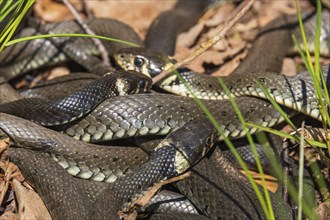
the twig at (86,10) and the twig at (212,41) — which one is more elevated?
the twig at (86,10)

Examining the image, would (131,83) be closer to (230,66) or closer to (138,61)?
(138,61)

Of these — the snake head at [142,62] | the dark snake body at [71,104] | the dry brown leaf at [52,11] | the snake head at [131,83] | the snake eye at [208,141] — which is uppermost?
the dry brown leaf at [52,11]

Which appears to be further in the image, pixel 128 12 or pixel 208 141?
pixel 128 12

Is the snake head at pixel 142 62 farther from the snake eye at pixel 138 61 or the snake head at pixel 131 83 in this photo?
the snake head at pixel 131 83

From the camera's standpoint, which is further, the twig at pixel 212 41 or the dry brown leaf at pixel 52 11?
the dry brown leaf at pixel 52 11

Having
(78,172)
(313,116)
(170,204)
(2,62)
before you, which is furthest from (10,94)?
(313,116)

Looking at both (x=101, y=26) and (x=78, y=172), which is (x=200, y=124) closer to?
(x=78, y=172)

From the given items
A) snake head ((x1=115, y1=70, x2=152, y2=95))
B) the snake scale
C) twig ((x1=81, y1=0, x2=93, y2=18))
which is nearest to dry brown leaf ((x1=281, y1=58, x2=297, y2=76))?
the snake scale

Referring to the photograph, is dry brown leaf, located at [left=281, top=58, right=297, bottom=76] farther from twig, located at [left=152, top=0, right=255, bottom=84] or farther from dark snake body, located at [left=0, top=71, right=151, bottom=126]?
dark snake body, located at [left=0, top=71, right=151, bottom=126]

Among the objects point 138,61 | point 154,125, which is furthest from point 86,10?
point 154,125

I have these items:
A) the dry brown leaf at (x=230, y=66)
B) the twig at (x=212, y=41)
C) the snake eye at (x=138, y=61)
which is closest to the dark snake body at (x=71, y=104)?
the twig at (x=212, y=41)
